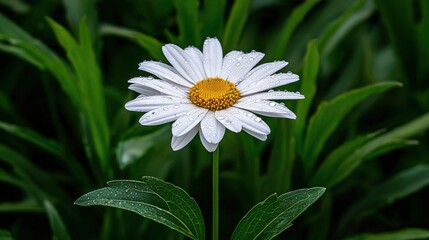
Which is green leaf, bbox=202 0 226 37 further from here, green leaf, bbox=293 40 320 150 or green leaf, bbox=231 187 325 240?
green leaf, bbox=231 187 325 240

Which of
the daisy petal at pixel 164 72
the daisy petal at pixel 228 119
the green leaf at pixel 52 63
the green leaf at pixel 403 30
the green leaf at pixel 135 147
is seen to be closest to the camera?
the daisy petal at pixel 228 119

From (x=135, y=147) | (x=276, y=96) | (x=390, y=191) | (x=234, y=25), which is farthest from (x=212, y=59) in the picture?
(x=390, y=191)

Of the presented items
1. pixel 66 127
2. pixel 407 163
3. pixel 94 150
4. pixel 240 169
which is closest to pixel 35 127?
pixel 66 127

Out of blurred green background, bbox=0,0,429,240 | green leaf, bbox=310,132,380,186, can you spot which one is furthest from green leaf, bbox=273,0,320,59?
green leaf, bbox=310,132,380,186

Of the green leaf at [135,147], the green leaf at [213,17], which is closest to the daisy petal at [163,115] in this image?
the green leaf at [135,147]

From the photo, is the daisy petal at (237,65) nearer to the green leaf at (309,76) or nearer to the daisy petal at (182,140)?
the daisy petal at (182,140)

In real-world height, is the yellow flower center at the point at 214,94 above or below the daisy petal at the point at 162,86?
below

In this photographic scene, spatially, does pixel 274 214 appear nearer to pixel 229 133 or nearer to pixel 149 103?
pixel 149 103
